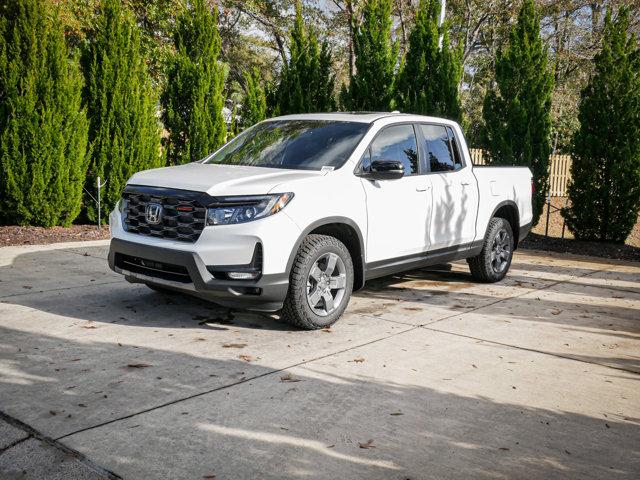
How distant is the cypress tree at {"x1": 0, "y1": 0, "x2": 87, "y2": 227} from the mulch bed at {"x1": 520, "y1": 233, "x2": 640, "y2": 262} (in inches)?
334

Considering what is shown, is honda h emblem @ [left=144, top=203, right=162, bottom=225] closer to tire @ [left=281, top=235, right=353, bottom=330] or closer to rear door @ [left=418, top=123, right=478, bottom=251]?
tire @ [left=281, top=235, right=353, bottom=330]

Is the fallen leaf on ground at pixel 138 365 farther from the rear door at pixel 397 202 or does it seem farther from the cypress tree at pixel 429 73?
the cypress tree at pixel 429 73

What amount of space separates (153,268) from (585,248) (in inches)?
354

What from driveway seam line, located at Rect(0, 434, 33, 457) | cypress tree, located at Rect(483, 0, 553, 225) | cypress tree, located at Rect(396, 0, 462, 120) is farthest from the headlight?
Result: cypress tree, located at Rect(483, 0, 553, 225)

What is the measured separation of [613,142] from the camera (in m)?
12.0

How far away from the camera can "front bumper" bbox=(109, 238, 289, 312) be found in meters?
5.19

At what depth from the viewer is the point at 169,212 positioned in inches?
216

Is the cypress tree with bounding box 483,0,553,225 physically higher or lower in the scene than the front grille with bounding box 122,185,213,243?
higher

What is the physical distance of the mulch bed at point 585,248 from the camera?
37.5 feet

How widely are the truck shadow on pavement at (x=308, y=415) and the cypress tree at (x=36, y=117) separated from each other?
20.6 feet

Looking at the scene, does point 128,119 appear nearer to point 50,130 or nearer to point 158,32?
point 50,130

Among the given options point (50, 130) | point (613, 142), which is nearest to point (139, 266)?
point (50, 130)

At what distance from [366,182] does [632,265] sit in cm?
638

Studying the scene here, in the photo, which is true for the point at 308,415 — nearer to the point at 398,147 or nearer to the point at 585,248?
the point at 398,147
